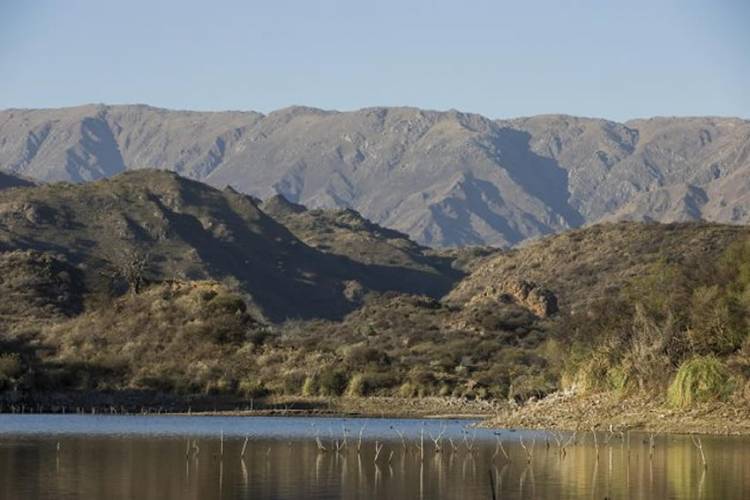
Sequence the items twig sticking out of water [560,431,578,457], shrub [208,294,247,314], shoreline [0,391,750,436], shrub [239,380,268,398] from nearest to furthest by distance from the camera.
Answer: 1. twig sticking out of water [560,431,578,457]
2. shoreline [0,391,750,436]
3. shrub [239,380,268,398]
4. shrub [208,294,247,314]

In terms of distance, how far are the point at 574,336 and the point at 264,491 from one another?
45.7 metres

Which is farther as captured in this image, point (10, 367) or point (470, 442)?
point (10, 367)

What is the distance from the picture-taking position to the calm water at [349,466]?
152ft

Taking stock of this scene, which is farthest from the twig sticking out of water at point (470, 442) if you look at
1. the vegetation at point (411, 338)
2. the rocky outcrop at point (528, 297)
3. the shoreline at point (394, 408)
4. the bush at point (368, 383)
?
the rocky outcrop at point (528, 297)

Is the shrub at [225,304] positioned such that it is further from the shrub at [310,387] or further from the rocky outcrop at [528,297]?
the rocky outcrop at [528,297]

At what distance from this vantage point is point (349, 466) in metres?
56.4

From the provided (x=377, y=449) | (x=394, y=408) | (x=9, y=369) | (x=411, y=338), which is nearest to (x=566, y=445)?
(x=377, y=449)

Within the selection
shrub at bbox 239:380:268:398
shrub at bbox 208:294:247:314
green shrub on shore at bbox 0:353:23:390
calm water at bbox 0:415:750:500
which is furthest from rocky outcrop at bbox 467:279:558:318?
calm water at bbox 0:415:750:500

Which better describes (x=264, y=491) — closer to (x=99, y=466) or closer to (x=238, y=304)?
(x=99, y=466)

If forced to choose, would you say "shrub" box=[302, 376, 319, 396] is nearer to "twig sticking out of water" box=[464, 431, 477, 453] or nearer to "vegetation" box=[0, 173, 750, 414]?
"vegetation" box=[0, 173, 750, 414]

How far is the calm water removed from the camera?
46.4 meters

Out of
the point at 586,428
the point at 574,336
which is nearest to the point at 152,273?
the point at 574,336

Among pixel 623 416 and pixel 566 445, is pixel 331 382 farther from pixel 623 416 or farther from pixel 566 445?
pixel 566 445

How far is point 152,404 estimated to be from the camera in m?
106
